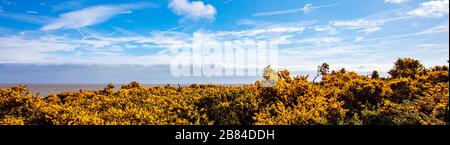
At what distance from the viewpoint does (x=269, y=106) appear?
41.5 ft

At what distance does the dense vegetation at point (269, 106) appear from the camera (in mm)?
10477

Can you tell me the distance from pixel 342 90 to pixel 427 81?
370cm

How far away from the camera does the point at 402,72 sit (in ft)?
62.2

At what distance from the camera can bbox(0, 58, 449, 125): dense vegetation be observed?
412 inches
